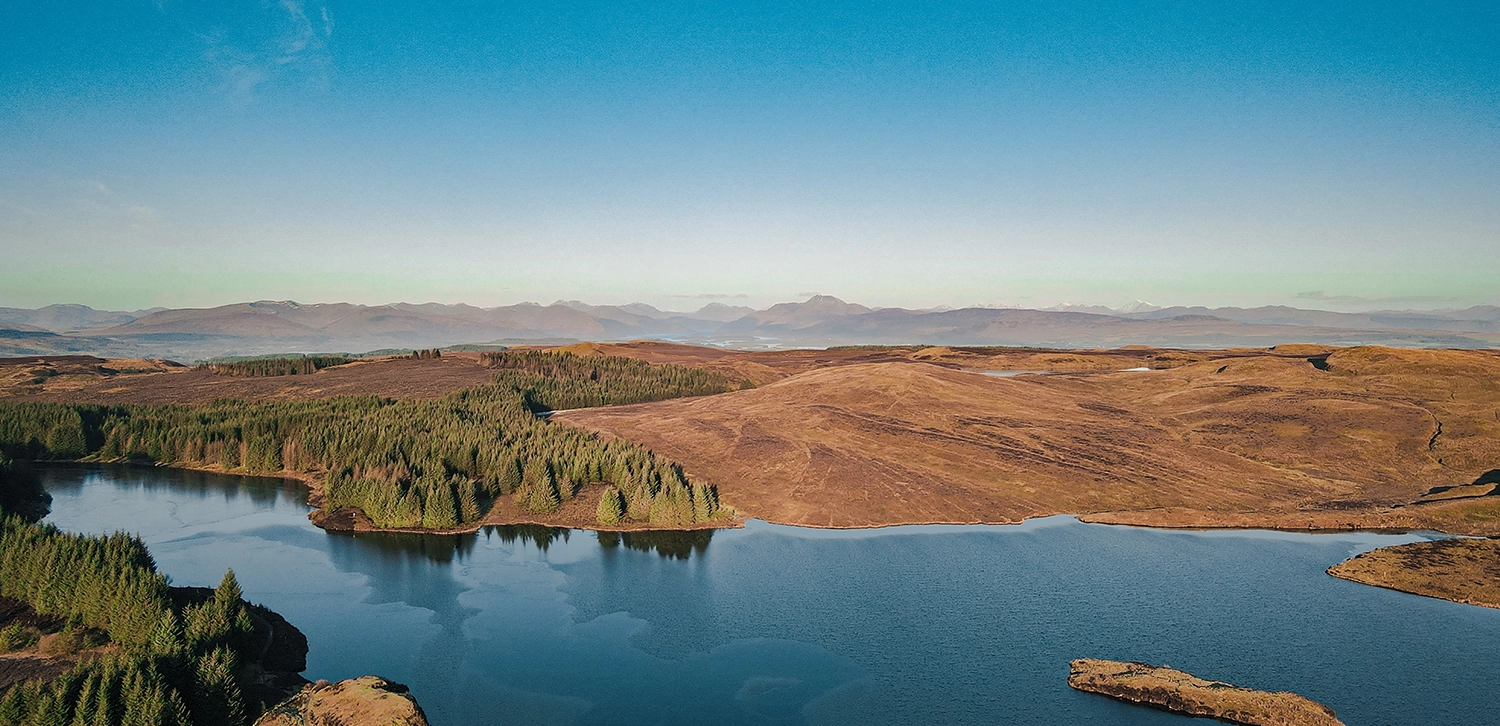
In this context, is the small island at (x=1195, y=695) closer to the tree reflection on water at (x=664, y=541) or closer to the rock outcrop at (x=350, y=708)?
the rock outcrop at (x=350, y=708)

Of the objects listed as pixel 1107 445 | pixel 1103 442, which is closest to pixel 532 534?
pixel 1107 445

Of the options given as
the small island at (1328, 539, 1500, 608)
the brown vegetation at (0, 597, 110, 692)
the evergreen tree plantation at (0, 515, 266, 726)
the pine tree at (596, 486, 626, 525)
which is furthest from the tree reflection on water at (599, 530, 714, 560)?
the small island at (1328, 539, 1500, 608)

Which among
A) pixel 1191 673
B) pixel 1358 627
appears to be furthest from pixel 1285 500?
pixel 1191 673

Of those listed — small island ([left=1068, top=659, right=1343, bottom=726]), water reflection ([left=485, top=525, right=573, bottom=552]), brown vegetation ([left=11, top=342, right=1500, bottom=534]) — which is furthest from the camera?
brown vegetation ([left=11, top=342, right=1500, bottom=534])

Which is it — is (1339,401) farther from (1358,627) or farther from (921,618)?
(921,618)

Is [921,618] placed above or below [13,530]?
below

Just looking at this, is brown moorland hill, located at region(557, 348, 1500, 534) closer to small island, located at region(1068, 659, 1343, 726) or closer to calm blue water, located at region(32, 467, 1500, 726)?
calm blue water, located at region(32, 467, 1500, 726)

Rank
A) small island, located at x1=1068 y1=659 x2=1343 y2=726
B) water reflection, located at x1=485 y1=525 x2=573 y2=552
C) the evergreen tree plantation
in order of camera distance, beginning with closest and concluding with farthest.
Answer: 1. the evergreen tree plantation
2. small island, located at x1=1068 y1=659 x2=1343 y2=726
3. water reflection, located at x1=485 y1=525 x2=573 y2=552
